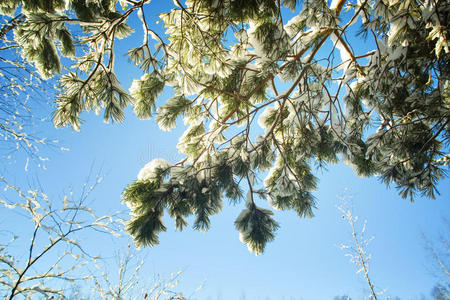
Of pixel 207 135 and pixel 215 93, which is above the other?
pixel 215 93

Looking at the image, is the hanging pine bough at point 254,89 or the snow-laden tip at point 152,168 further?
the snow-laden tip at point 152,168

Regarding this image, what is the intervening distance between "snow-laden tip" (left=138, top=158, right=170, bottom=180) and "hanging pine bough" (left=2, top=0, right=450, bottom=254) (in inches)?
0.6

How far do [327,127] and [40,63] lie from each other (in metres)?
2.82

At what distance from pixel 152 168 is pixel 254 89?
1353mm

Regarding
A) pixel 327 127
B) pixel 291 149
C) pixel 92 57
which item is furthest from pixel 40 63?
pixel 327 127

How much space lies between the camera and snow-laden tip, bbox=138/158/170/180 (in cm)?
211

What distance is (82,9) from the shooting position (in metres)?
1.93

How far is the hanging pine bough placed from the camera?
1449 mm

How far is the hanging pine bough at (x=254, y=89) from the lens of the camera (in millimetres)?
1449

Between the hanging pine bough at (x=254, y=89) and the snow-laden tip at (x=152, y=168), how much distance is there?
15 mm

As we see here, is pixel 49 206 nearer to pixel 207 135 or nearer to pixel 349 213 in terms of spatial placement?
pixel 207 135

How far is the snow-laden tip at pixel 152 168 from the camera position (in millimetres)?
2113

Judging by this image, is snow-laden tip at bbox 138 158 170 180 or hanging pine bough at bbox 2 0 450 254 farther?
snow-laden tip at bbox 138 158 170 180

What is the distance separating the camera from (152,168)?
7.16 feet
